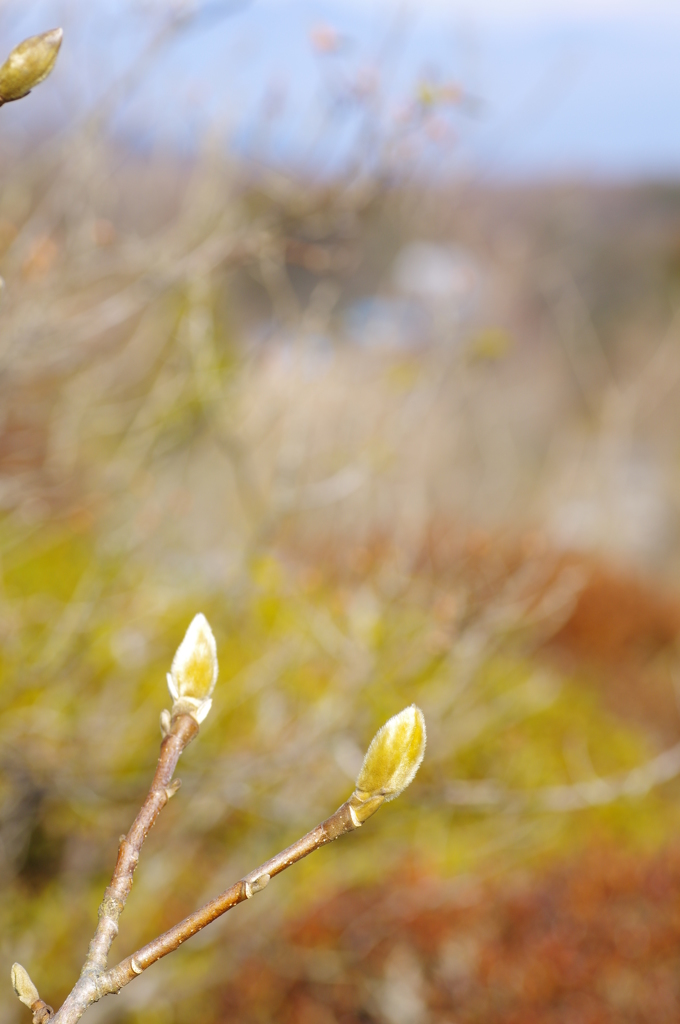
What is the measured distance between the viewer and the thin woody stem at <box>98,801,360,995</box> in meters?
0.62

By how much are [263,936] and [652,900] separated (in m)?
1.47

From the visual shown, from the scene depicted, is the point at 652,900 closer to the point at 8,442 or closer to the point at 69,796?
the point at 69,796

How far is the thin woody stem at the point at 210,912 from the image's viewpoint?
2.02ft

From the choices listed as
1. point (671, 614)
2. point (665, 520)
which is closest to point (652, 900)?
point (671, 614)

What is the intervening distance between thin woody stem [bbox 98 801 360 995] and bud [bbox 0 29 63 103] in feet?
2.03

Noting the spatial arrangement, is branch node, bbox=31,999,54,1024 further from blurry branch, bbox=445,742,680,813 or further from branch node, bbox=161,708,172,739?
blurry branch, bbox=445,742,680,813

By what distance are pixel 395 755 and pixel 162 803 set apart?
7.4 inches

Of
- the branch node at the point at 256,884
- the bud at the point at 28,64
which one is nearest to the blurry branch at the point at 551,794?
the branch node at the point at 256,884

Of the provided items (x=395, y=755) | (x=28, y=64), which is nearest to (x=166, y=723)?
(x=395, y=755)

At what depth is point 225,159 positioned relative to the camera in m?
2.84

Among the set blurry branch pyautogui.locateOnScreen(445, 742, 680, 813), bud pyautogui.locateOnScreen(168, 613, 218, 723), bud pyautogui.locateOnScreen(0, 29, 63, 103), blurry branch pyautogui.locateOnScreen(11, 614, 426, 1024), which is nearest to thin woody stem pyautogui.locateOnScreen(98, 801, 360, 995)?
blurry branch pyautogui.locateOnScreen(11, 614, 426, 1024)

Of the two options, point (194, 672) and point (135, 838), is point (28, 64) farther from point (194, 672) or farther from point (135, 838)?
point (135, 838)

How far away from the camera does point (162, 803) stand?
666 mm

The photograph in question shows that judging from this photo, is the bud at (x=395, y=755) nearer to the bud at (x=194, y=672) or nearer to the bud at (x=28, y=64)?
the bud at (x=194, y=672)
